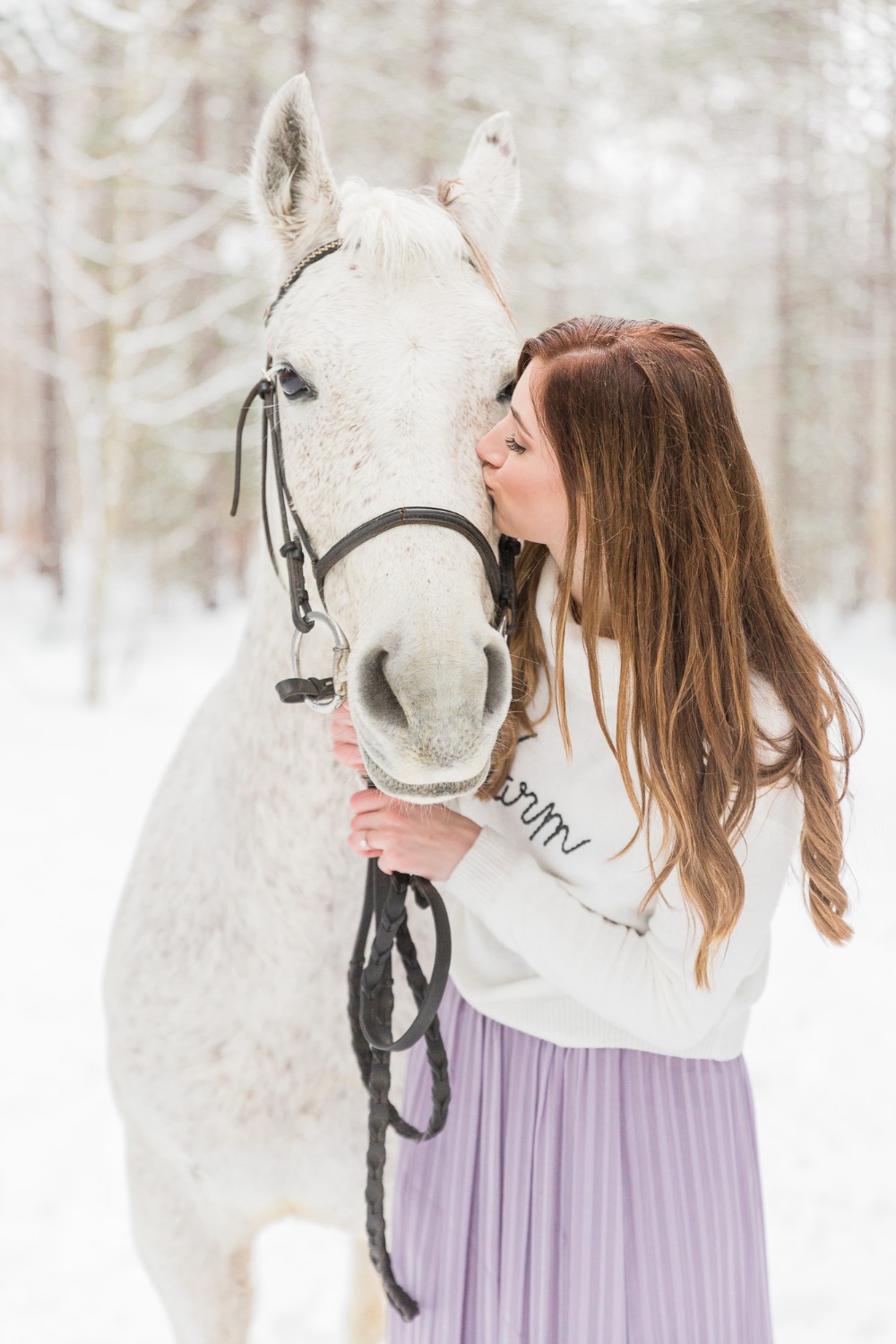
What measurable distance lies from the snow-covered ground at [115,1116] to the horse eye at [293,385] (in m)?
1.15

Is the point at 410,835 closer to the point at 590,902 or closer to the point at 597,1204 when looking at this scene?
the point at 590,902

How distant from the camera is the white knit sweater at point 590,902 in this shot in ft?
4.02

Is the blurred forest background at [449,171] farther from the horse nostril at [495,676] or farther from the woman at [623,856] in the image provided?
the horse nostril at [495,676]

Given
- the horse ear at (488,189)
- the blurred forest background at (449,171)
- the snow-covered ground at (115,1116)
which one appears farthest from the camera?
the blurred forest background at (449,171)

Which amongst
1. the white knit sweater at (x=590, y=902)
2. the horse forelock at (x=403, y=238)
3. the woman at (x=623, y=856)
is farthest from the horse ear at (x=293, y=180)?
the white knit sweater at (x=590, y=902)

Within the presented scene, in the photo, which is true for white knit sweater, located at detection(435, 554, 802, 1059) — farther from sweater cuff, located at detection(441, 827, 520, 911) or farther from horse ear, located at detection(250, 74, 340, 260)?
horse ear, located at detection(250, 74, 340, 260)

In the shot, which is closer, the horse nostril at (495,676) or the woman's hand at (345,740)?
the horse nostril at (495,676)

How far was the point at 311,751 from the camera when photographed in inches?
61.4

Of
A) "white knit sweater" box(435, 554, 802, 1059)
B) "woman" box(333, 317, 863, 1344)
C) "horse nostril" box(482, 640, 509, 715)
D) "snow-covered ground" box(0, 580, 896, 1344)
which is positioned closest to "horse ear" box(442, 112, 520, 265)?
"woman" box(333, 317, 863, 1344)

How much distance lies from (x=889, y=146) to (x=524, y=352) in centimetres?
656

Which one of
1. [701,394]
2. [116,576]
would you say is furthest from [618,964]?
[116,576]

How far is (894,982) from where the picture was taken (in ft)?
14.9

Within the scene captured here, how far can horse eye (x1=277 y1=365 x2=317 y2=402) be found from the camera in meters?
1.34

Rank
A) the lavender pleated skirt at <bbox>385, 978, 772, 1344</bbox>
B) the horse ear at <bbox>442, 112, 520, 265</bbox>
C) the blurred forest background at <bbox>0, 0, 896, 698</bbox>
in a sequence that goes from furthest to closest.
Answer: the blurred forest background at <bbox>0, 0, 896, 698</bbox>, the horse ear at <bbox>442, 112, 520, 265</bbox>, the lavender pleated skirt at <bbox>385, 978, 772, 1344</bbox>
